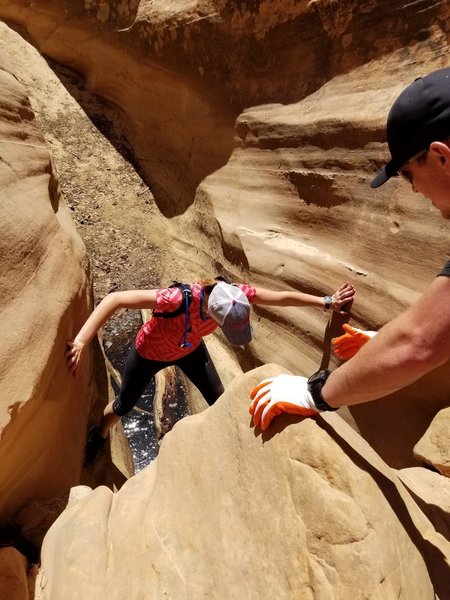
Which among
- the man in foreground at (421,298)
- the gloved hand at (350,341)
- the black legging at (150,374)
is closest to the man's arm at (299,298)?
the gloved hand at (350,341)

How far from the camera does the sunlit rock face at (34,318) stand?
186 cm

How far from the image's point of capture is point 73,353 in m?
2.19

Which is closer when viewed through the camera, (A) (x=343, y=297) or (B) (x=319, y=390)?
(B) (x=319, y=390)

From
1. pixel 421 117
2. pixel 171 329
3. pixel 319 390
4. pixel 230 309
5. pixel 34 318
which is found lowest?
pixel 171 329

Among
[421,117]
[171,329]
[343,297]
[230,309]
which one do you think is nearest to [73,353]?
[171,329]

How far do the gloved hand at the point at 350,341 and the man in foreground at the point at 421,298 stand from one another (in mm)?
1031

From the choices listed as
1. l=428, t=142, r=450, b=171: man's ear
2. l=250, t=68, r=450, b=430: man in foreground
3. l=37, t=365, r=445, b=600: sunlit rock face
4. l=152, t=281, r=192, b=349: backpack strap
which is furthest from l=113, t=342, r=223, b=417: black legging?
l=428, t=142, r=450, b=171: man's ear

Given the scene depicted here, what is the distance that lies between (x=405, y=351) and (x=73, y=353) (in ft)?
4.80

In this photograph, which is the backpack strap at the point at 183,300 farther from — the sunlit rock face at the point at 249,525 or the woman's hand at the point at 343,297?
the woman's hand at the point at 343,297

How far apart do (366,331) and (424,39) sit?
55.8 inches

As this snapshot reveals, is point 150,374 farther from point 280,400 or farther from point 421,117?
point 421,117

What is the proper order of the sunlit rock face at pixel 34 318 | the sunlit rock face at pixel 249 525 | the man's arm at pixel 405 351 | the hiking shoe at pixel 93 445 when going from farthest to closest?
the hiking shoe at pixel 93 445 < the sunlit rock face at pixel 34 318 < the sunlit rock face at pixel 249 525 < the man's arm at pixel 405 351

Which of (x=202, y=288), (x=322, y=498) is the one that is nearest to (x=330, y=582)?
(x=322, y=498)

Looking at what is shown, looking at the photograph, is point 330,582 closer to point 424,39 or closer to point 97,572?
point 97,572
